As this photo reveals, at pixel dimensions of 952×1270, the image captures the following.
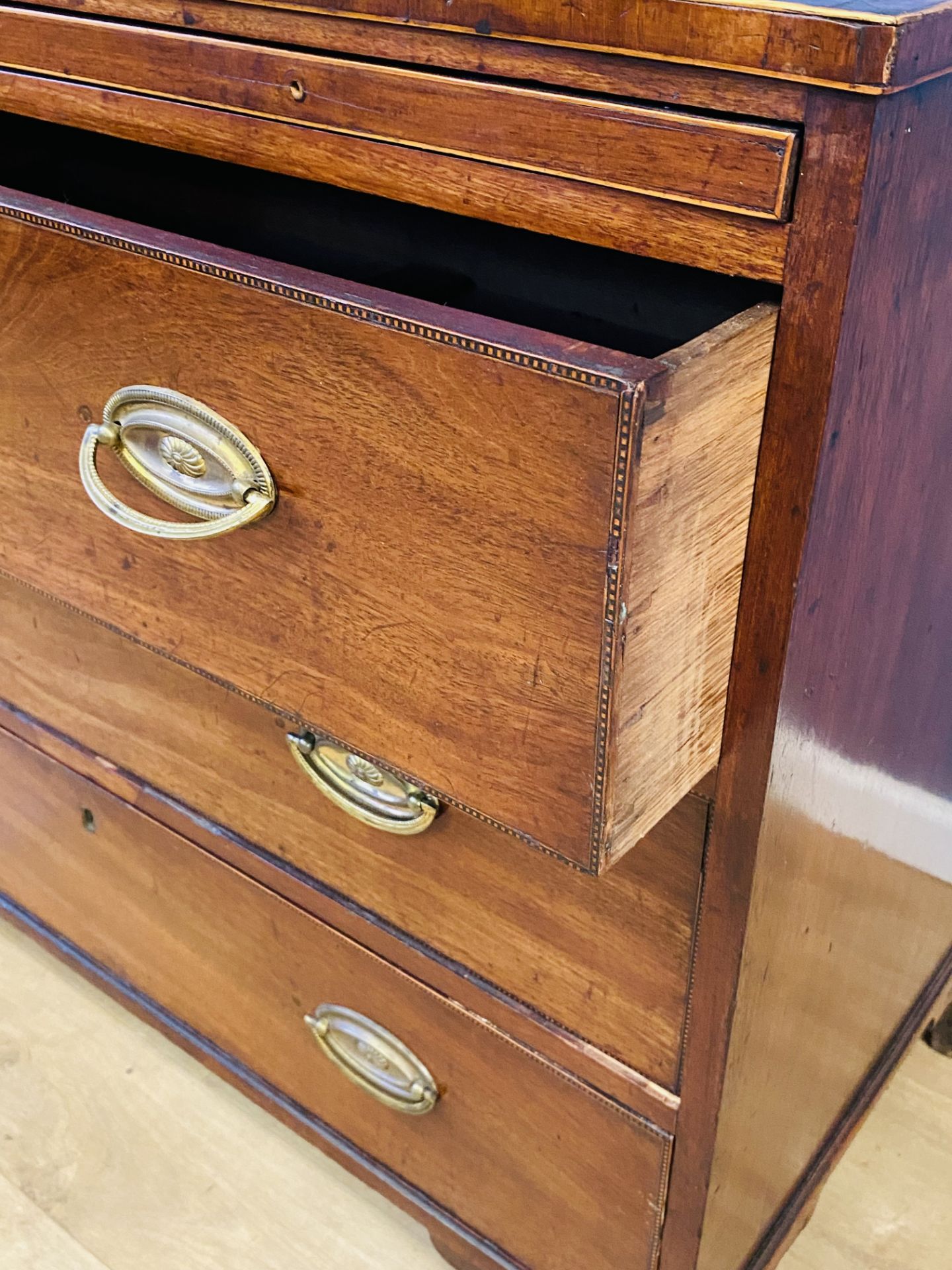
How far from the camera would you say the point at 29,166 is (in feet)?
2.70

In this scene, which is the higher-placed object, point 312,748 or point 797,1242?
point 312,748

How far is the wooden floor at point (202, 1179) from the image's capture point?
2.89 feet

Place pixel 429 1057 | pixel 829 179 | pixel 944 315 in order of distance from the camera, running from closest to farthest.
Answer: pixel 829 179, pixel 944 315, pixel 429 1057

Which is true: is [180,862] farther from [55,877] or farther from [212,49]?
[212,49]

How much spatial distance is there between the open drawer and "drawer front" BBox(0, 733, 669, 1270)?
0.88ft

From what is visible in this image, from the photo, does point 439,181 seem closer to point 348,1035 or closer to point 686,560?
point 686,560

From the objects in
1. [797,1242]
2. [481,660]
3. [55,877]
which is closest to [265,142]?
[481,660]

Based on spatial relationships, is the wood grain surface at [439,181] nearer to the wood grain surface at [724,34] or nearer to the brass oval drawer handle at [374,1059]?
the wood grain surface at [724,34]

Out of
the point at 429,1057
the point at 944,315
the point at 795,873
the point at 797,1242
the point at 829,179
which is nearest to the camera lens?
the point at 829,179

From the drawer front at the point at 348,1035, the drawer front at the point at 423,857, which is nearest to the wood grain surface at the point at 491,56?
the drawer front at the point at 423,857

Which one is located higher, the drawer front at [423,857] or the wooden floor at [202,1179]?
the drawer front at [423,857]

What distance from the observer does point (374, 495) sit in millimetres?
438

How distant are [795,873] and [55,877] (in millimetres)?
606

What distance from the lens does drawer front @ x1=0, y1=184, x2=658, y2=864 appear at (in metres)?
0.39
